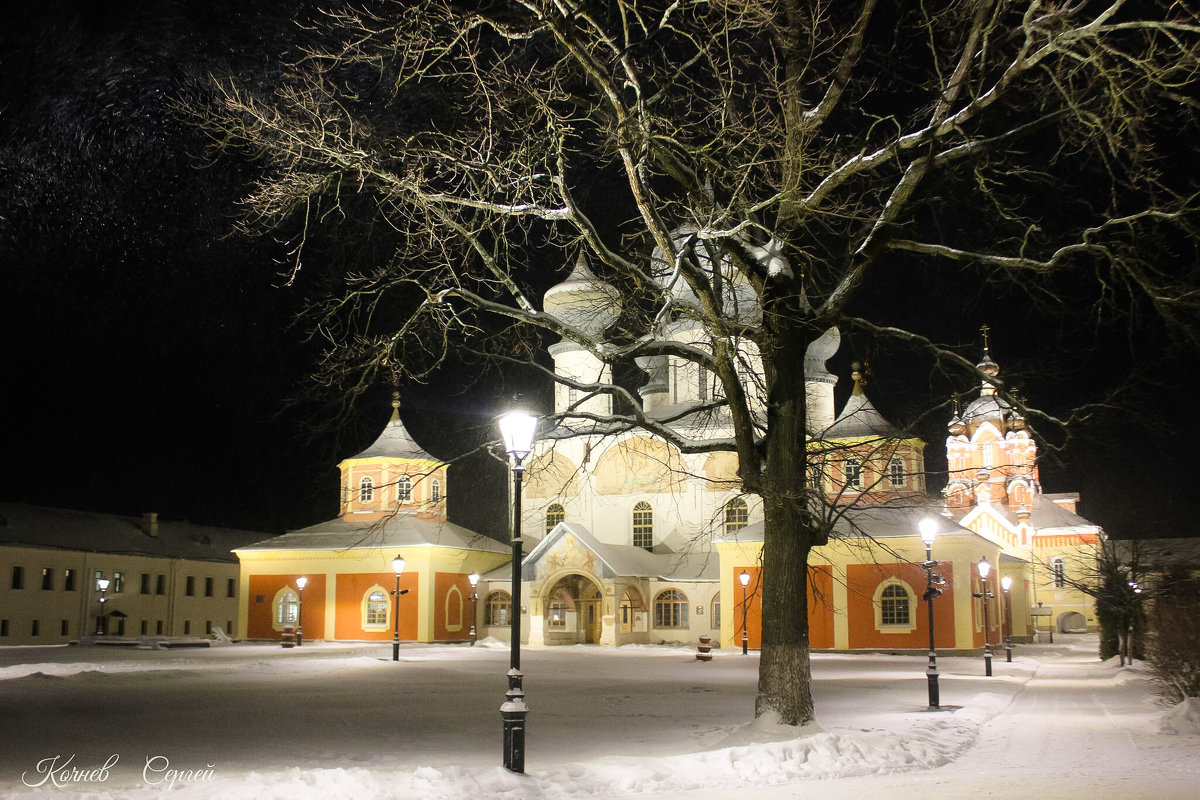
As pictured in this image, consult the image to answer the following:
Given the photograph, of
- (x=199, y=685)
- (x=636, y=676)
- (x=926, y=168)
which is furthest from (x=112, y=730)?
(x=636, y=676)

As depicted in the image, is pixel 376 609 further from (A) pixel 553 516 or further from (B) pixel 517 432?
(B) pixel 517 432

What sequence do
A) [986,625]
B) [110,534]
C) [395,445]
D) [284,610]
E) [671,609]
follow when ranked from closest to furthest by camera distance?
[986,625] < [671,609] < [284,610] < [395,445] < [110,534]

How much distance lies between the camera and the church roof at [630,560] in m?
40.5

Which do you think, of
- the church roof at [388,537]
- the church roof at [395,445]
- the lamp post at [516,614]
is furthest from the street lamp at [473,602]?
the lamp post at [516,614]

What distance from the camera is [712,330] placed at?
12367 mm

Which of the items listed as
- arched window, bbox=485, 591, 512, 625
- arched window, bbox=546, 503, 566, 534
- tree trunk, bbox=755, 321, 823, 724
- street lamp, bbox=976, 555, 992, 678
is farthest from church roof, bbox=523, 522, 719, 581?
tree trunk, bbox=755, 321, 823, 724

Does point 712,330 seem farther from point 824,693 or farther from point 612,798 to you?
point 824,693

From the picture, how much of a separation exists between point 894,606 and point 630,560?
1030 centimetres

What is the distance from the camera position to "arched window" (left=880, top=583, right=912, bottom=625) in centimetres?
3715

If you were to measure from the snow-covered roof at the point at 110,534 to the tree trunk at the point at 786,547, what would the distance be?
148ft

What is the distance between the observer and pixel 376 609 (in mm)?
44938

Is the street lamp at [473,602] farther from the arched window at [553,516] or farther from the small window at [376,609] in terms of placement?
the arched window at [553,516]

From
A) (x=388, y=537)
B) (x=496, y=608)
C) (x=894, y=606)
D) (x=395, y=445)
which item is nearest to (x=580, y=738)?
(x=894, y=606)

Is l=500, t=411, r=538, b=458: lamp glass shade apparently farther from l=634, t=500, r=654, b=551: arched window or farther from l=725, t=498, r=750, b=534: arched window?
l=634, t=500, r=654, b=551: arched window
